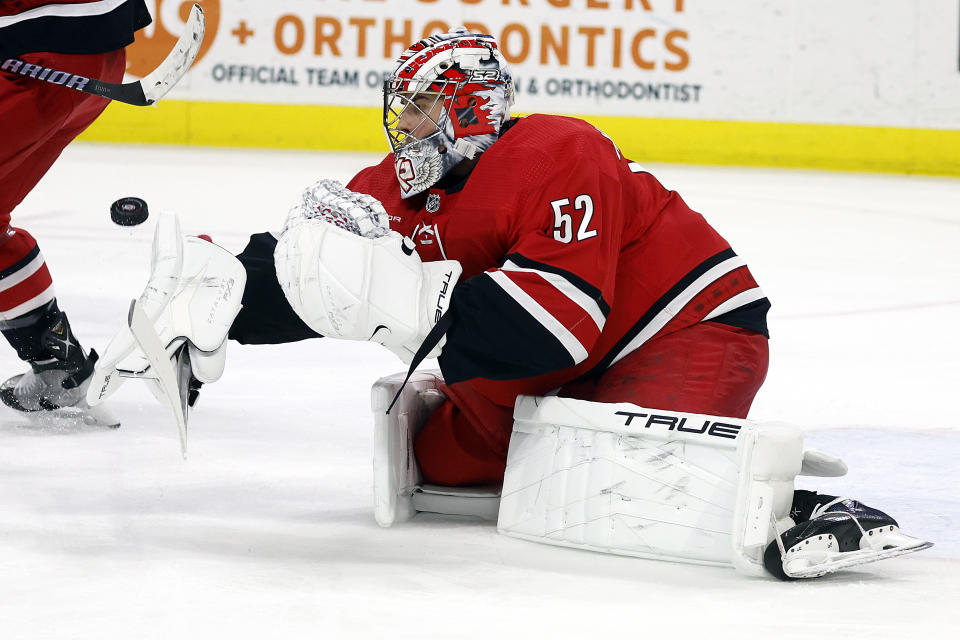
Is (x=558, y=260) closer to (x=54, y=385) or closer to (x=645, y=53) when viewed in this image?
(x=54, y=385)

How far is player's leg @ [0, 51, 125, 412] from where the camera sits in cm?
259

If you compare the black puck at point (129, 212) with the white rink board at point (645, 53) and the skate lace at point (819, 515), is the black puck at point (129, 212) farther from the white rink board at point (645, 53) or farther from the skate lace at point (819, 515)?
the white rink board at point (645, 53)

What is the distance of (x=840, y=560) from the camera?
172 centimetres

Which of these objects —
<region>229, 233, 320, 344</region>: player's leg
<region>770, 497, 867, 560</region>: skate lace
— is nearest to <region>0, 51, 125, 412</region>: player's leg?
<region>229, 233, 320, 344</region>: player's leg

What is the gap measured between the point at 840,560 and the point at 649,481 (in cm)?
26

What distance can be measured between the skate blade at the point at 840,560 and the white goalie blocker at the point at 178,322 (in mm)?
793

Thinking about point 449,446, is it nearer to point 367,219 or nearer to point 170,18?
point 367,219

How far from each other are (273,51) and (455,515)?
675cm

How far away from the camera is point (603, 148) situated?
6.46 ft

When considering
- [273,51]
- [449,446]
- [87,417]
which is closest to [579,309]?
[449,446]

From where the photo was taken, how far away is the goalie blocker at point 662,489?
5.73ft

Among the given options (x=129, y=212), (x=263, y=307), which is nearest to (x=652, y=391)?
(x=263, y=307)

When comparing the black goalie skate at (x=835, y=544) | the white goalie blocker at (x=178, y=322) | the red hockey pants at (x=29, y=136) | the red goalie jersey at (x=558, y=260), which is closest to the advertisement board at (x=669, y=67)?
the red hockey pants at (x=29, y=136)

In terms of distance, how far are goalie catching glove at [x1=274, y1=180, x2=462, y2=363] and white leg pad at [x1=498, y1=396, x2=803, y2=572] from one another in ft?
0.71
